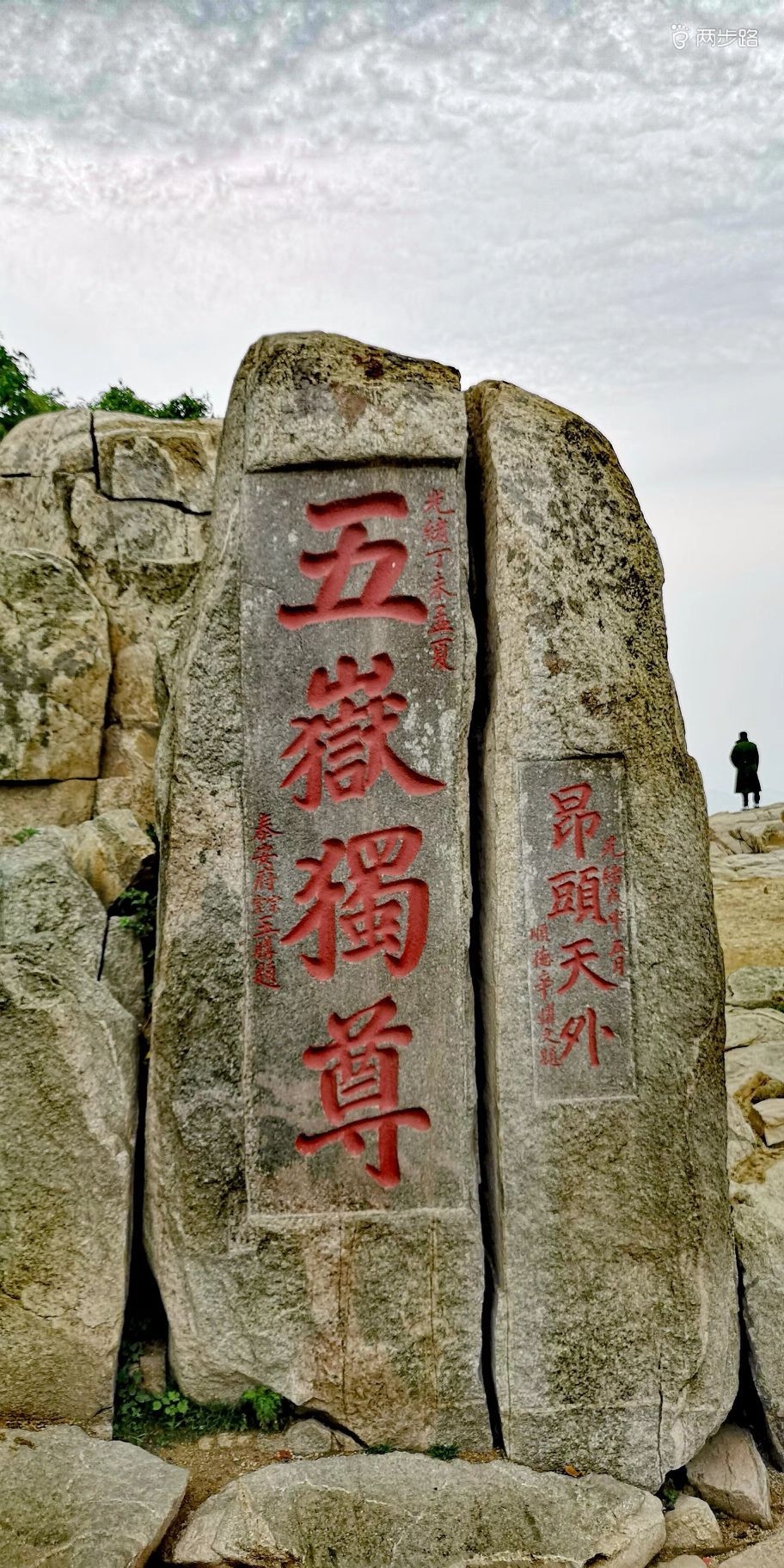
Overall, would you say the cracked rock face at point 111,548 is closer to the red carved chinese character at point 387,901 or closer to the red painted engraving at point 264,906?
the red painted engraving at point 264,906

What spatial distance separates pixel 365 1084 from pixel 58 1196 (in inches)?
49.3

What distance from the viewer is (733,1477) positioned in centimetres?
390

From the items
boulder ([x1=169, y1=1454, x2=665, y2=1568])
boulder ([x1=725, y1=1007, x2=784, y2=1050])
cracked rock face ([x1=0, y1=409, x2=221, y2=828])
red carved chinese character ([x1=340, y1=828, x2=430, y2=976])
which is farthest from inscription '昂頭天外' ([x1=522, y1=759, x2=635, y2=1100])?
boulder ([x1=725, y1=1007, x2=784, y2=1050])

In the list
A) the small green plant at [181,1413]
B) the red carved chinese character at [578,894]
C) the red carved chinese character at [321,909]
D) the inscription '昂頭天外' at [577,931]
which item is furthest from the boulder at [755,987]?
the small green plant at [181,1413]

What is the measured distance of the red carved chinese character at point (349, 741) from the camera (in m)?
3.89

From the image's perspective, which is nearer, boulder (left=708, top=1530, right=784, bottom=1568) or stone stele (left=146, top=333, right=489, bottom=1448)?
boulder (left=708, top=1530, right=784, bottom=1568)

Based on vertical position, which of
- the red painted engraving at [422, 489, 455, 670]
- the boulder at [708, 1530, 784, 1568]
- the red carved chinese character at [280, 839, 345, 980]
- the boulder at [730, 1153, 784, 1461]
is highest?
the red painted engraving at [422, 489, 455, 670]

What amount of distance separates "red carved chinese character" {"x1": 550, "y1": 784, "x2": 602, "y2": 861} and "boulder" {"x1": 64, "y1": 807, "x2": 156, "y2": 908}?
1821 millimetres

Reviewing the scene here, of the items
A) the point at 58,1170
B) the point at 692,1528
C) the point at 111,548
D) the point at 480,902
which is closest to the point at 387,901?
the point at 480,902

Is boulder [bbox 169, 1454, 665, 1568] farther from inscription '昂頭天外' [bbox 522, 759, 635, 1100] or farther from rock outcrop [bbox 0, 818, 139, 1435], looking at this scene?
inscription '昂頭天外' [bbox 522, 759, 635, 1100]

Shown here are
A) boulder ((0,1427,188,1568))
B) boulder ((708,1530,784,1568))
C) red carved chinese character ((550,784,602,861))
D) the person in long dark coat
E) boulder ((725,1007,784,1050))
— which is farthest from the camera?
the person in long dark coat

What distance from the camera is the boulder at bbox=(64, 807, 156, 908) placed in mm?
4188

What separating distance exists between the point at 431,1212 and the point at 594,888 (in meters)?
1.45

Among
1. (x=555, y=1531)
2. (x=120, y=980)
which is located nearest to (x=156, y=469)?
(x=120, y=980)
